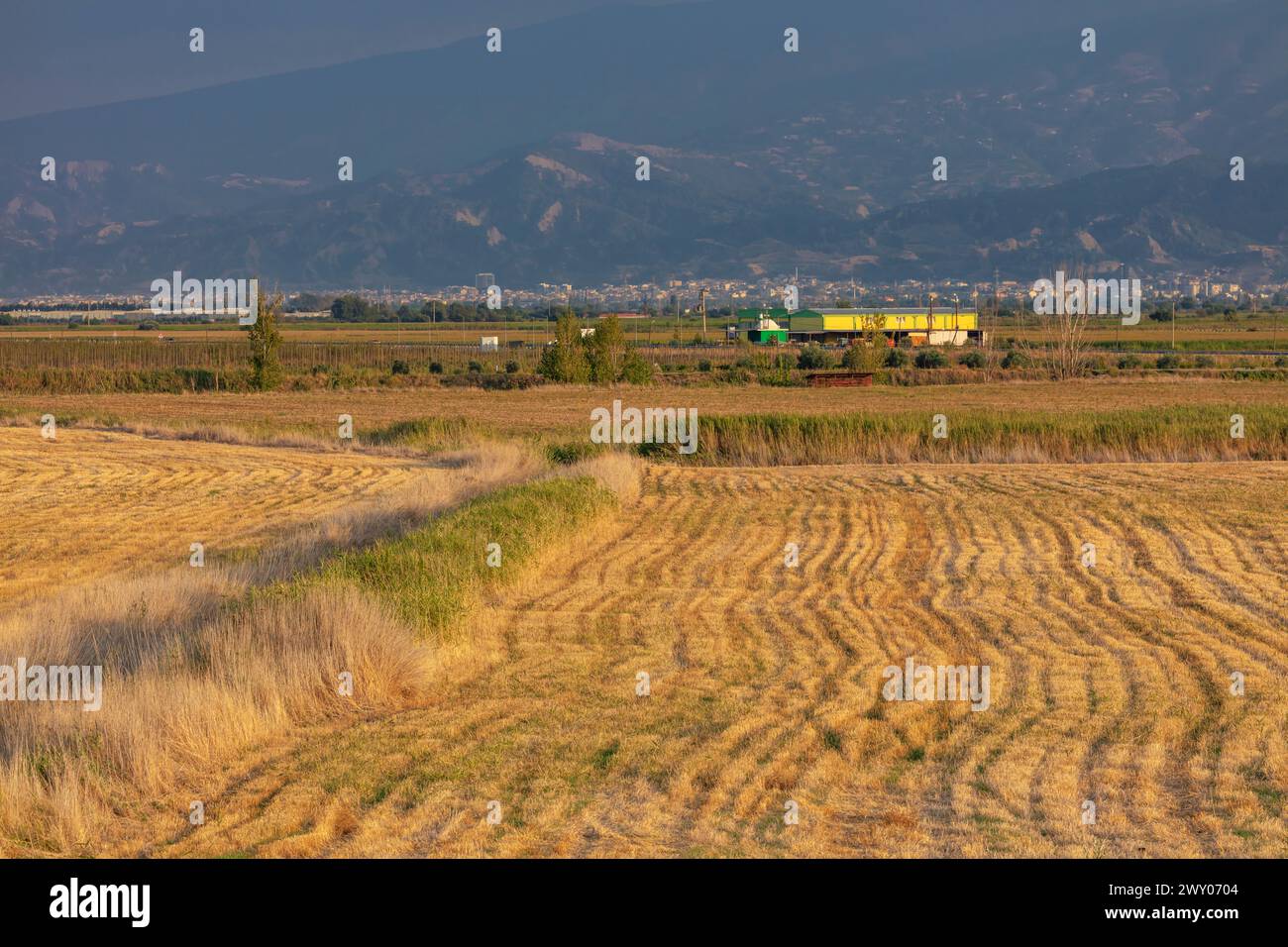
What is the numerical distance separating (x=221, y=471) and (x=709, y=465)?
9.47 m

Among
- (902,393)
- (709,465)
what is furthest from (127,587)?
(902,393)

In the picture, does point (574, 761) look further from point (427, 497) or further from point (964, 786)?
point (427, 497)

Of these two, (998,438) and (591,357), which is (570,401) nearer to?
(591,357)

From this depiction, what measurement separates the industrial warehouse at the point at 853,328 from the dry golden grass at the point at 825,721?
9066 cm

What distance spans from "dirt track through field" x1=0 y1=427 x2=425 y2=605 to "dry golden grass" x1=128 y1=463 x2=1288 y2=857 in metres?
5.23

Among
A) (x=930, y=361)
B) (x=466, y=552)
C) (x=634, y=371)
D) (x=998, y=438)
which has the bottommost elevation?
(x=466, y=552)

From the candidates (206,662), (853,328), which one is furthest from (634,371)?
(853,328)

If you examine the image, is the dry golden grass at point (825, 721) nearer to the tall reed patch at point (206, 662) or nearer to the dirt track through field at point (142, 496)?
the tall reed patch at point (206, 662)

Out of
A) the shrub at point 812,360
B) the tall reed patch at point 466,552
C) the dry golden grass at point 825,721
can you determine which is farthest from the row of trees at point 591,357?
the dry golden grass at point 825,721

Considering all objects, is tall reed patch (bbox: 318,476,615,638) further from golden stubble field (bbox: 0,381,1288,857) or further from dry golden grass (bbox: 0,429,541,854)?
dry golden grass (bbox: 0,429,541,854)

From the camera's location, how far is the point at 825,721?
9.60 meters

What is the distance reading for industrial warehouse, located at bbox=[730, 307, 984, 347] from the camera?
109 m

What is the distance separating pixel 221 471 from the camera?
27.8m

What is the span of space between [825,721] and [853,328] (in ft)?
354
